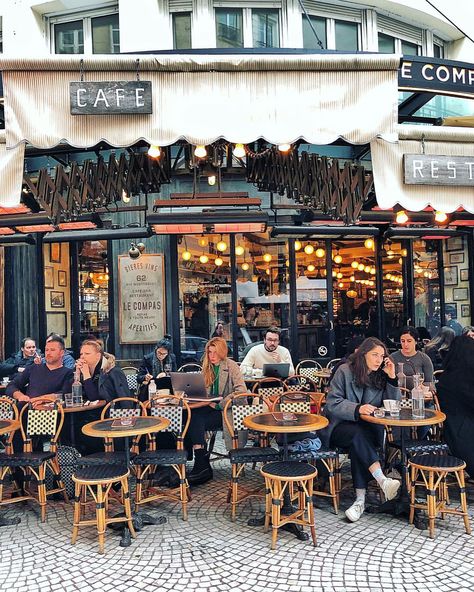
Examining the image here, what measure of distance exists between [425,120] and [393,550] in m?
5.35

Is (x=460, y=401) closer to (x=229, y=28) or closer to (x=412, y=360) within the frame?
(x=412, y=360)

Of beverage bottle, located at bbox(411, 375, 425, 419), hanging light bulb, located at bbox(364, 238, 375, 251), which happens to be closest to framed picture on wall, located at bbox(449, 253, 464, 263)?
hanging light bulb, located at bbox(364, 238, 375, 251)

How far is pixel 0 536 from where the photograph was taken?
14.8 feet

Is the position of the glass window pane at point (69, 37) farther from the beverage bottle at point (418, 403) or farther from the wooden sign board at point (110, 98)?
the beverage bottle at point (418, 403)

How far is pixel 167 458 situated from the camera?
15.6 ft

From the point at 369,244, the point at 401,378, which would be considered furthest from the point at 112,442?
the point at 369,244

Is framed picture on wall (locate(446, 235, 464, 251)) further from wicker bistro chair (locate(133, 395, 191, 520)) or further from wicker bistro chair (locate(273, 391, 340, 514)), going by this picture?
wicker bistro chair (locate(133, 395, 191, 520))

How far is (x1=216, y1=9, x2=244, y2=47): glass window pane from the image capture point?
10.2 metres

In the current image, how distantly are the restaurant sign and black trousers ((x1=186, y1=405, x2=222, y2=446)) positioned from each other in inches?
181

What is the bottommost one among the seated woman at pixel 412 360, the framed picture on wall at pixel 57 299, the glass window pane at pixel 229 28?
Answer: the seated woman at pixel 412 360

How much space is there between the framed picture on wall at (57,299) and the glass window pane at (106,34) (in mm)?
5070

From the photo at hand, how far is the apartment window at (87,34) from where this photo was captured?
10492mm

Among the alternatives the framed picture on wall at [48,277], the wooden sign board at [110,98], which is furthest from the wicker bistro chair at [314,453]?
the framed picture on wall at [48,277]

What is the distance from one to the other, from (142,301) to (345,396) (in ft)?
20.3
